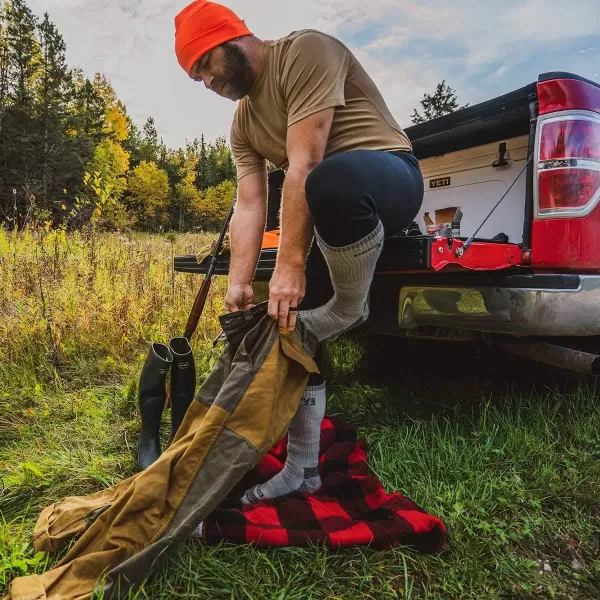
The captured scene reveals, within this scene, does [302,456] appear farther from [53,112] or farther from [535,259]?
[53,112]

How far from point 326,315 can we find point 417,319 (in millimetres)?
571

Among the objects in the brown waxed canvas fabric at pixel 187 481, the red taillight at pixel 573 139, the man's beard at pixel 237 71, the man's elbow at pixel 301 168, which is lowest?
the brown waxed canvas fabric at pixel 187 481

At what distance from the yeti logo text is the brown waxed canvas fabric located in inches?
70.8

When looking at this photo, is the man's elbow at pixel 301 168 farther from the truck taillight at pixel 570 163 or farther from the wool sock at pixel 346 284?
the truck taillight at pixel 570 163

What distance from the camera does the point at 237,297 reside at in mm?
1855

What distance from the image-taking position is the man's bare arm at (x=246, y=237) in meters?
1.88

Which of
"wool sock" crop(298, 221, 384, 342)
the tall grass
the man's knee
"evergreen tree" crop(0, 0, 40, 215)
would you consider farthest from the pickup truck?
"evergreen tree" crop(0, 0, 40, 215)

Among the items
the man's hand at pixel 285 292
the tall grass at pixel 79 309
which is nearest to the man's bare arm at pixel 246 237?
the man's hand at pixel 285 292

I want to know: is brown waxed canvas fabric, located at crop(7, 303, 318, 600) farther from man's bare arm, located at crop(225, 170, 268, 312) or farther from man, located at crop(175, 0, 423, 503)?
man's bare arm, located at crop(225, 170, 268, 312)

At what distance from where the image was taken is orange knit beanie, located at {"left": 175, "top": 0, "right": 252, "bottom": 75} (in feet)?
5.17

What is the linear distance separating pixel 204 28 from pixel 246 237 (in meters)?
0.76

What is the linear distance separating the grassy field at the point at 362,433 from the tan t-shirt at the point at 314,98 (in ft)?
4.31

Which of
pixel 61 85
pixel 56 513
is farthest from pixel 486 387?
pixel 61 85

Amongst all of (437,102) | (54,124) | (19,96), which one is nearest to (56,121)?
(54,124)
